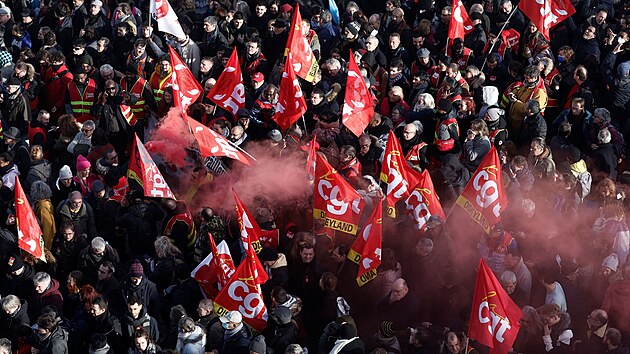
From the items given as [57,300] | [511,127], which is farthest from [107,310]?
[511,127]

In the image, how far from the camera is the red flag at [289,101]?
14.1 metres

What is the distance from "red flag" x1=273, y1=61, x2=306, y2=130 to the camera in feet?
46.4

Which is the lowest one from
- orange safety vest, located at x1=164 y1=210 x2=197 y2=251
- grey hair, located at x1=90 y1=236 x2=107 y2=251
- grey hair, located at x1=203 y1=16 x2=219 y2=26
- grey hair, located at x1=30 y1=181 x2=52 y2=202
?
grey hair, located at x1=203 y1=16 x2=219 y2=26

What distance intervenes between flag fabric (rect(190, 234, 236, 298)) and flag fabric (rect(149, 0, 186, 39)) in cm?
507

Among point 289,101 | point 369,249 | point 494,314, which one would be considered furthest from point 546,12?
point 494,314

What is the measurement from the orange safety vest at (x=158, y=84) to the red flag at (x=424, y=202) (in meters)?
4.45

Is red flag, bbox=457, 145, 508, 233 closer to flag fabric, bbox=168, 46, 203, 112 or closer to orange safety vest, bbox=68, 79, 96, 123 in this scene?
flag fabric, bbox=168, 46, 203, 112

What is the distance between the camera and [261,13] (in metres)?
17.7

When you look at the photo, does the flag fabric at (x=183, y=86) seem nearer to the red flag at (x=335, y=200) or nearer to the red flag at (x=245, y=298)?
the red flag at (x=335, y=200)

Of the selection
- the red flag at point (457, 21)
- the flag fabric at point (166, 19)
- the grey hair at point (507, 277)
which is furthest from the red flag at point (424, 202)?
the flag fabric at point (166, 19)

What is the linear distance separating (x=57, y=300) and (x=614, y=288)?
557 centimetres

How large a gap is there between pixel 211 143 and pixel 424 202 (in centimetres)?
248

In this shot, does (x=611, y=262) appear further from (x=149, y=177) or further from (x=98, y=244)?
(x=98, y=244)

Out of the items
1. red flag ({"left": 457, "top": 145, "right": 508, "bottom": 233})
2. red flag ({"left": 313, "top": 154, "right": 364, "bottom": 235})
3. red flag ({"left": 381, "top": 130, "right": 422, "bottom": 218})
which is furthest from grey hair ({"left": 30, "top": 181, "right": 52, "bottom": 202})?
red flag ({"left": 457, "top": 145, "right": 508, "bottom": 233})
